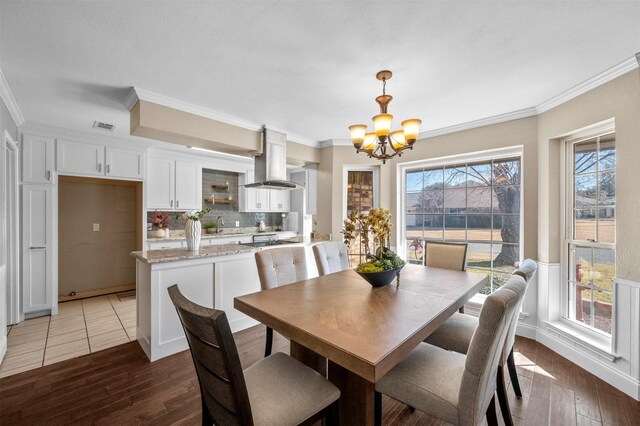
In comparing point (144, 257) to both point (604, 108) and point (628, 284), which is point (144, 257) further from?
point (604, 108)

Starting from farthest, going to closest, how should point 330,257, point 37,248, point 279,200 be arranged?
point 279,200 < point 37,248 < point 330,257

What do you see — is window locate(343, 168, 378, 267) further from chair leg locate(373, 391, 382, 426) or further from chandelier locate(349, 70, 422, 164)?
chair leg locate(373, 391, 382, 426)

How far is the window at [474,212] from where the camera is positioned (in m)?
3.24

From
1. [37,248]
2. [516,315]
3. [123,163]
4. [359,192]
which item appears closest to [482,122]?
[359,192]

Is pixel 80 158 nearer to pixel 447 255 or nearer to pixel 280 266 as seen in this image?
pixel 280 266

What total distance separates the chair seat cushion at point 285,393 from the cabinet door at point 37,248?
3.73 m

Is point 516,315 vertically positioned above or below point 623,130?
below

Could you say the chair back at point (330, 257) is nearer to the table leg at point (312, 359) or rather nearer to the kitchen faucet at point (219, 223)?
the table leg at point (312, 359)

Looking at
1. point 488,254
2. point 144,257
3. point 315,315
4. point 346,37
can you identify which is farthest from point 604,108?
point 144,257

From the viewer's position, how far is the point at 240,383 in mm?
1024

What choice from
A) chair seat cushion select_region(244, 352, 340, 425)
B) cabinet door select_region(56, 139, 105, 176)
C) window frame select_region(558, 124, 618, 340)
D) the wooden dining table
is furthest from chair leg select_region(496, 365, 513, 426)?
cabinet door select_region(56, 139, 105, 176)

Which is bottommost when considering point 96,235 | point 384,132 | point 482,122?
point 96,235

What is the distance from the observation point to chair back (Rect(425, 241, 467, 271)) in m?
2.79

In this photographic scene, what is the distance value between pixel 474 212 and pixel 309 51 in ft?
9.11
